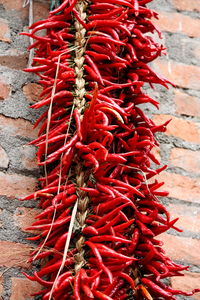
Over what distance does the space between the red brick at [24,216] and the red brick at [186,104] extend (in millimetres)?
613

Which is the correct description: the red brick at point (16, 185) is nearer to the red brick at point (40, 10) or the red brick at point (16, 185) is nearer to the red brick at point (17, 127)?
Result: the red brick at point (17, 127)

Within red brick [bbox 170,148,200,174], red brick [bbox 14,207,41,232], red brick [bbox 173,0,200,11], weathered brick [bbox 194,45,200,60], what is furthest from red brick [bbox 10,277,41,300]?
red brick [bbox 173,0,200,11]

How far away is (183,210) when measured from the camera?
1.37m

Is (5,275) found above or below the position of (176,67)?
below

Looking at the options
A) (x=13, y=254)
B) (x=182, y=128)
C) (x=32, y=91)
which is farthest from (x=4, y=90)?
(x=182, y=128)

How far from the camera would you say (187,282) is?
1289 mm

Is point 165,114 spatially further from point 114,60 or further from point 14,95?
point 14,95

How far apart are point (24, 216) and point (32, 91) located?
0.39 metres

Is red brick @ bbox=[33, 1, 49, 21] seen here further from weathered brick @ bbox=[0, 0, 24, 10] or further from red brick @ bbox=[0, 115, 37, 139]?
red brick @ bbox=[0, 115, 37, 139]

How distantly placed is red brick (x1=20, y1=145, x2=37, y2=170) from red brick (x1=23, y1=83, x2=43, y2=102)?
162 mm

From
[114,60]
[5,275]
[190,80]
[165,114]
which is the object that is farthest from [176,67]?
[5,275]

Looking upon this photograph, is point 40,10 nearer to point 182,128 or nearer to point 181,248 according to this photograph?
point 182,128

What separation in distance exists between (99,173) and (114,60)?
1.06ft

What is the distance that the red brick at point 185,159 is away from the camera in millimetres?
1413
